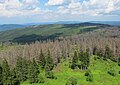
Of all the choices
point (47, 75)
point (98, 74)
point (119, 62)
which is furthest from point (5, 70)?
point (119, 62)

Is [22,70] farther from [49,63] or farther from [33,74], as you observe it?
[49,63]

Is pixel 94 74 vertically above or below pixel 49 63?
below

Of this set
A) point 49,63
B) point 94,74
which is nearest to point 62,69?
point 49,63

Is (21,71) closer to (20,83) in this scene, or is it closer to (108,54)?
(20,83)

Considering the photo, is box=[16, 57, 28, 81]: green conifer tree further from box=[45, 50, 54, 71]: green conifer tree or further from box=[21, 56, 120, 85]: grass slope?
box=[45, 50, 54, 71]: green conifer tree

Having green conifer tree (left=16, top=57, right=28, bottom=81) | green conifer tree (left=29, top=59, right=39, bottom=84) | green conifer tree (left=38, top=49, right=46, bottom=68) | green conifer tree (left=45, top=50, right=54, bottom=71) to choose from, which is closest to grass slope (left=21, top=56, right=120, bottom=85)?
green conifer tree (left=45, top=50, right=54, bottom=71)

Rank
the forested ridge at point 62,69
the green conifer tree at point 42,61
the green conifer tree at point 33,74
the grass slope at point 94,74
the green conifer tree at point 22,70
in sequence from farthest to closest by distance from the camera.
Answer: the green conifer tree at point 42,61, the green conifer tree at point 22,70, the green conifer tree at point 33,74, the grass slope at point 94,74, the forested ridge at point 62,69

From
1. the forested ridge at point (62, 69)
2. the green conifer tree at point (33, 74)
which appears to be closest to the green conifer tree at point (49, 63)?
the forested ridge at point (62, 69)

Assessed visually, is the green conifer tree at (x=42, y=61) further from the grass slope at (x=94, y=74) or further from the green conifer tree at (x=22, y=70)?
the green conifer tree at (x=22, y=70)

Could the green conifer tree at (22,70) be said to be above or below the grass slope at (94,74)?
above
